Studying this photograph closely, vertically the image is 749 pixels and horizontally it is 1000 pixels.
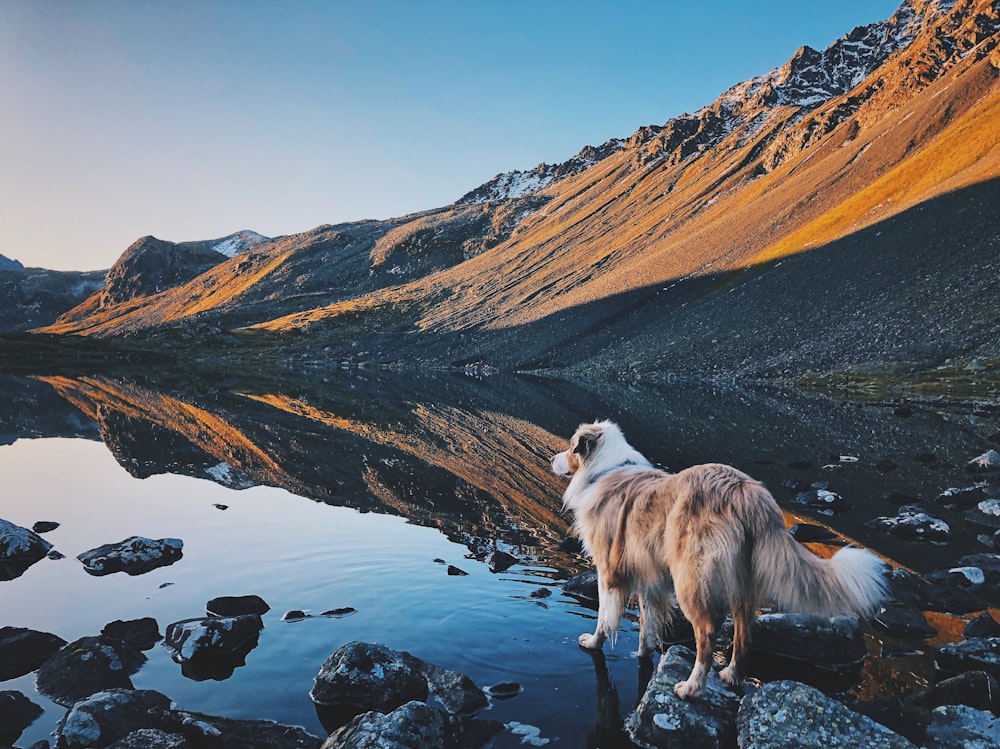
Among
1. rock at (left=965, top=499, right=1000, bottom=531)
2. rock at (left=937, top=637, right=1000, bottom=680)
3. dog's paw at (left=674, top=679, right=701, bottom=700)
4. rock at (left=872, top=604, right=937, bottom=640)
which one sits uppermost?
dog's paw at (left=674, top=679, right=701, bottom=700)

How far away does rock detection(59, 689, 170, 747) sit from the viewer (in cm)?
758

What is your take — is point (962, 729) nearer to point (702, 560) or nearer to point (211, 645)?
point (702, 560)

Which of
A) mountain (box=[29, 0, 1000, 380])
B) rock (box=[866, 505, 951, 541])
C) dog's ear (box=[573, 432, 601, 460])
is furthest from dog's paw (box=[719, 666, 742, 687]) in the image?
mountain (box=[29, 0, 1000, 380])

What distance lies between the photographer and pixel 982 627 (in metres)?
9.91

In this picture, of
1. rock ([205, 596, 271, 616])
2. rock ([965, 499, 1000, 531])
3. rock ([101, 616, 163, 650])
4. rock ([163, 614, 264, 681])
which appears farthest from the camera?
rock ([965, 499, 1000, 531])

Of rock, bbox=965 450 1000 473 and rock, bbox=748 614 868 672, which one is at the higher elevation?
rock, bbox=748 614 868 672

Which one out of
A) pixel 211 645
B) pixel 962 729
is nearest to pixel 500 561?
pixel 211 645

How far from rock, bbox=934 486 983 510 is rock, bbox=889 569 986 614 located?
7.86 metres

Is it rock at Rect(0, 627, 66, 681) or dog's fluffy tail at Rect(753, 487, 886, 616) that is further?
rock at Rect(0, 627, 66, 681)

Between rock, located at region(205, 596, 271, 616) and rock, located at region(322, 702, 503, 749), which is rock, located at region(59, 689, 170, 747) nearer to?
rock, located at region(322, 702, 503, 749)

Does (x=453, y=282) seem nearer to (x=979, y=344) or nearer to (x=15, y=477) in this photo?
(x=979, y=344)

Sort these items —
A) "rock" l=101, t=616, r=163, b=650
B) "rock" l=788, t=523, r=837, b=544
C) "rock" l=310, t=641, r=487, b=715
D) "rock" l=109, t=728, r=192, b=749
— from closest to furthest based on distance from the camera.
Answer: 1. "rock" l=109, t=728, r=192, b=749
2. "rock" l=310, t=641, r=487, b=715
3. "rock" l=101, t=616, r=163, b=650
4. "rock" l=788, t=523, r=837, b=544

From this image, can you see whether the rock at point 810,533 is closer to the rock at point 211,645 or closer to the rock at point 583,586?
the rock at point 583,586

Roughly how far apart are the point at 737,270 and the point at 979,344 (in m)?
53.5
